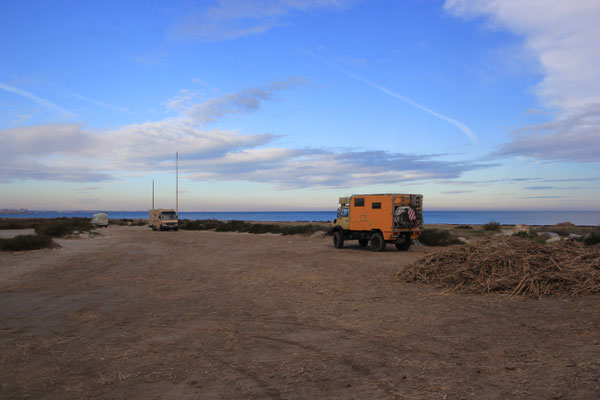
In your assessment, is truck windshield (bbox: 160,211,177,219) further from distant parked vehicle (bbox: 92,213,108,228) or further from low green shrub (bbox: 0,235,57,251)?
low green shrub (bbox: 0,235,57,251)

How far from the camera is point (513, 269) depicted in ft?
35.9

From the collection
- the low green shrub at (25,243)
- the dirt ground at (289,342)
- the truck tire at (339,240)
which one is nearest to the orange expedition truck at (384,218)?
the truck tire at (339,240)

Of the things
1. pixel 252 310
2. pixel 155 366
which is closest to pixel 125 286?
pixel 252 310

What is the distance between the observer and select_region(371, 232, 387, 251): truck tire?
2134cm

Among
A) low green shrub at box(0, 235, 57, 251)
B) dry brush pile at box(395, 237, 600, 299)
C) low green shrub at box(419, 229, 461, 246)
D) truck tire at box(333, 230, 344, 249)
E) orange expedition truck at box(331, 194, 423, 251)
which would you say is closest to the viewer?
dry brush pile at box(395, 237, 600, 299)

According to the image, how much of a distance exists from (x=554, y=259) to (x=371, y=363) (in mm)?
8164

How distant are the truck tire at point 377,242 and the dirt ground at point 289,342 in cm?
883

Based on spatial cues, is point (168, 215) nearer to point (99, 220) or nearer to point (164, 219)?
point (164, 219)

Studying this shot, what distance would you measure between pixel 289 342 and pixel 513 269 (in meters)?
7.30

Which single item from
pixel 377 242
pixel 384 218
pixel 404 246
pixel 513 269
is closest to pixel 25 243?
pixel 377 242

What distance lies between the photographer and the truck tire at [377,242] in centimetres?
2134

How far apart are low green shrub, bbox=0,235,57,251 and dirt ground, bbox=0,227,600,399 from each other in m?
10.9

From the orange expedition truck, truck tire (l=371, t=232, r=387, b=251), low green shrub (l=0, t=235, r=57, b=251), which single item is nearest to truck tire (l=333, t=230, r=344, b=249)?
the orange expedition truck

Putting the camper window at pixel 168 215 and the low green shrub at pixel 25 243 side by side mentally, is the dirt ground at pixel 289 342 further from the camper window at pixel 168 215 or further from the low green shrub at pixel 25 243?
the camper window at pixel 168 215
